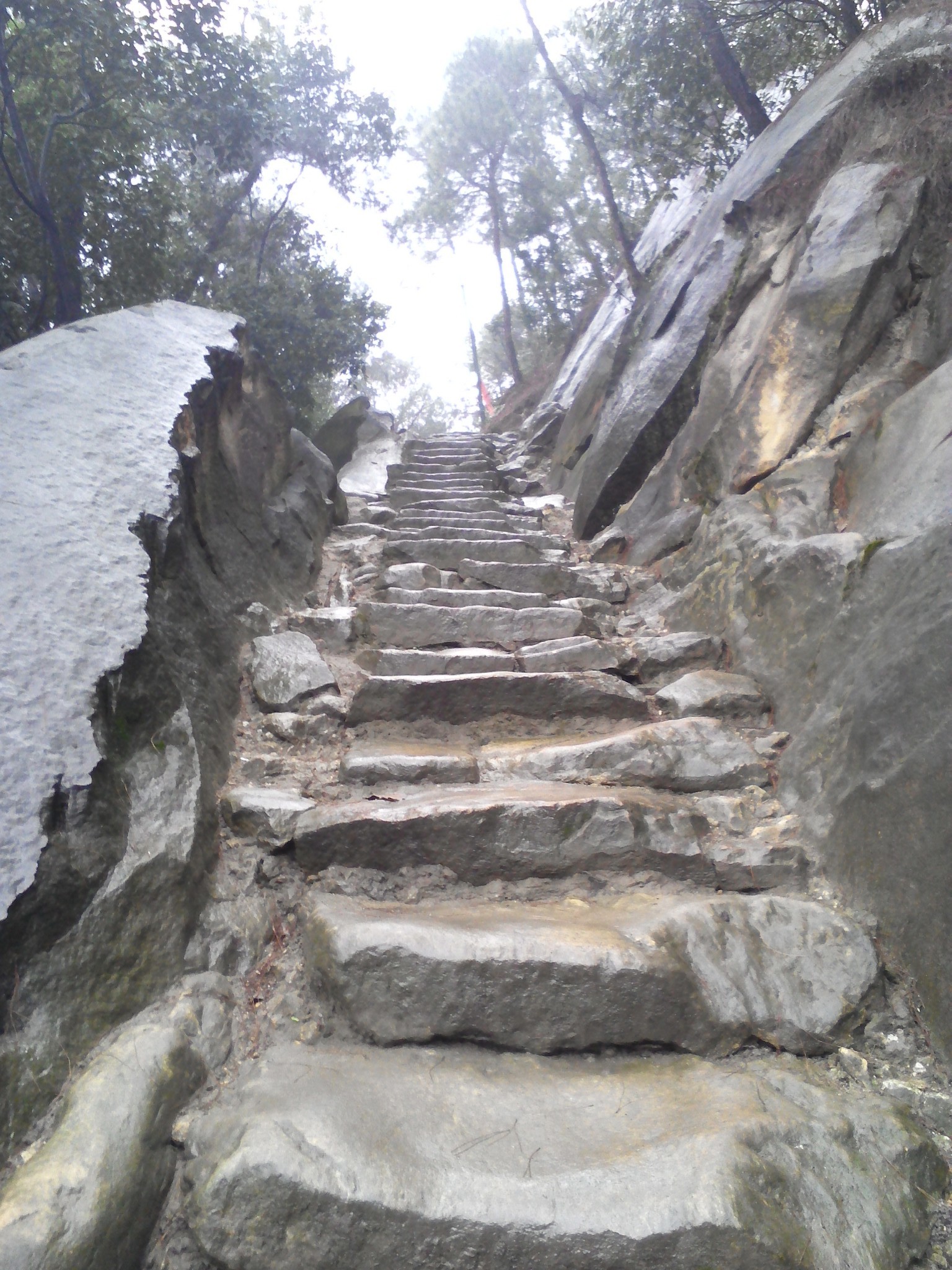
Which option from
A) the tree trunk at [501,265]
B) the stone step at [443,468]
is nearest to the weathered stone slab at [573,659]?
the stone step at [443,468]

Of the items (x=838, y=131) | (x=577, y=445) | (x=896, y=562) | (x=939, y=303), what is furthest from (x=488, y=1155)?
(x=577, y=445)

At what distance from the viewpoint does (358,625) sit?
13.3 ft

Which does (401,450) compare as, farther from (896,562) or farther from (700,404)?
(896,562)

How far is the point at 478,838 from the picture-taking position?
7.61 feet

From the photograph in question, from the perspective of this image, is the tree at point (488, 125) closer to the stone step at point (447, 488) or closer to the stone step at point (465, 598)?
the stone step at point (447, 488)

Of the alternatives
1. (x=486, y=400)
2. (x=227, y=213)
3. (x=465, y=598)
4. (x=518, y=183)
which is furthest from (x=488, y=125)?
(x=465, y=598)

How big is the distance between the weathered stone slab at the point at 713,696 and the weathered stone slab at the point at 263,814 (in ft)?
4.96

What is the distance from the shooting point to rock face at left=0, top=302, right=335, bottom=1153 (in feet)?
5.49

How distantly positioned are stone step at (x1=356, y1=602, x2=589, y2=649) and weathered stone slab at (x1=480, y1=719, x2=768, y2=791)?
4.00 ft

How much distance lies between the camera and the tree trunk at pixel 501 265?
1739 cm

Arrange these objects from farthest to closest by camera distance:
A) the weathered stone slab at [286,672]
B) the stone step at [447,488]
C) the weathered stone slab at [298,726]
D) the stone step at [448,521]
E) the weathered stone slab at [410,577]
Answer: the stone step at [447,488], the stone step at [448,521], the weathered stone slab at [410,577], the weathered stone slab at [286,672], the weathered stone slab at [298,726]

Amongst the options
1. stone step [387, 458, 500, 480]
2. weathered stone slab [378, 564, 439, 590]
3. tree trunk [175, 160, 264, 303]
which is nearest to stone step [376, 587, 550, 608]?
weathered stone slab [378, 564, 439, 590]

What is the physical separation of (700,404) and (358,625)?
8.86 feet

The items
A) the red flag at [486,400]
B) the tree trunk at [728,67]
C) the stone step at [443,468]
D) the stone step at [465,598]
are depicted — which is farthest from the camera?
Answer: the red flag at [486,400]
